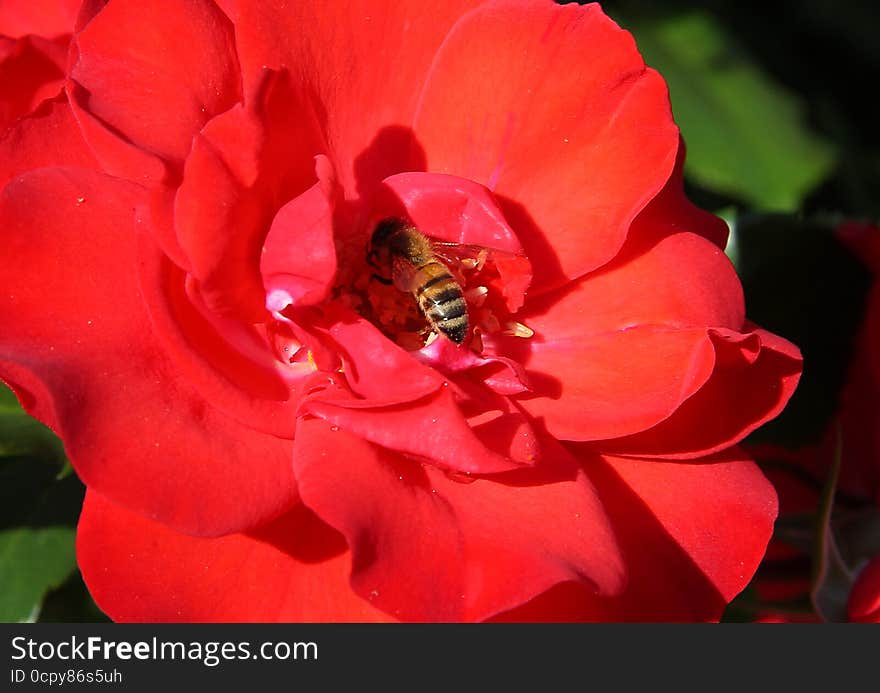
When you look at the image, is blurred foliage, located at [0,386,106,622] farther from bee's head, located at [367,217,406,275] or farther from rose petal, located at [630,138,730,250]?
rose petal, located at [630,138,730,250]

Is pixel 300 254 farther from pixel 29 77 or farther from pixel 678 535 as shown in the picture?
pixel 678 535

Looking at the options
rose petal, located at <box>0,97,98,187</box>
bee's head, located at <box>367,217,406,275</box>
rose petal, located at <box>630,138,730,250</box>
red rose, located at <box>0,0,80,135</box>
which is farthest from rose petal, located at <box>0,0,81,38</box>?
rose petal, located at <box>630,138,730,250</box>

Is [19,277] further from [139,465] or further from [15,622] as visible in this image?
[15,622]

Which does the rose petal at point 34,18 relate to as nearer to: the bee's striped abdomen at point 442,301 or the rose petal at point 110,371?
the rose petal at point 110,371

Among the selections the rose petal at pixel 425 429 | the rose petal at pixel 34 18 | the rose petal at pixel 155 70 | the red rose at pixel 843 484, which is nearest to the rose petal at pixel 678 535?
the rose petal at pixel 425 429

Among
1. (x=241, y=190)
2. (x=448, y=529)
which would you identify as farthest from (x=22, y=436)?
(x=448, y=529)

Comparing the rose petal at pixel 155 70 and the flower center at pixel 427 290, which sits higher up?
the rose petal at pixel 155 70
